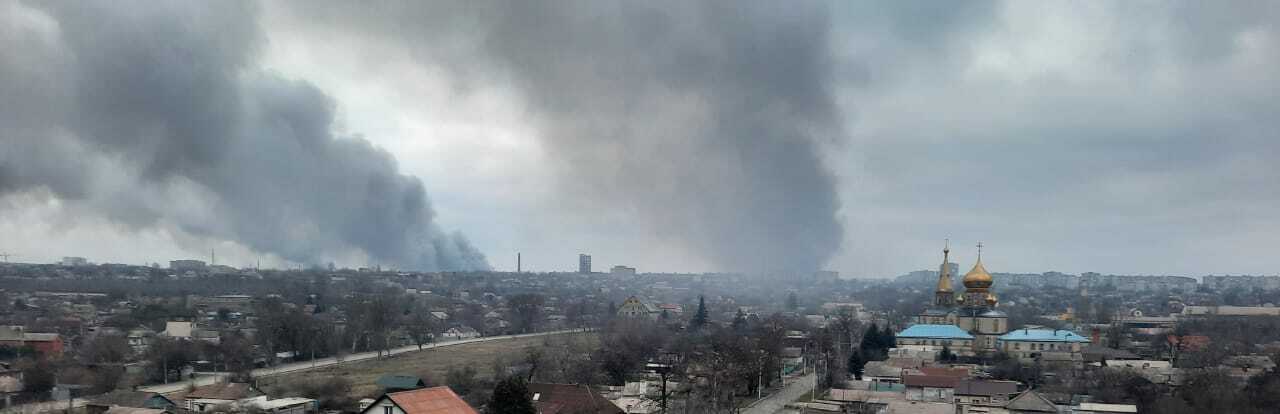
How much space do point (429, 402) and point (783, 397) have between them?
18612 mm

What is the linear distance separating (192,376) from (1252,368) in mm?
43308

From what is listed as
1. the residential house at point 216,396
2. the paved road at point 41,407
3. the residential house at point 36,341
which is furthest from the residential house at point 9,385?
the residential house at point 36,341

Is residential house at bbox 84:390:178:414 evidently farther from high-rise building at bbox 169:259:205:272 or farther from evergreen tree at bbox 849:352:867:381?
high-rise building at bbox 169:259:205:272

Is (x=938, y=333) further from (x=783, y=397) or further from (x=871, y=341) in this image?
(x=783, y=397)

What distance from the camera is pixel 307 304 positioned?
8038 centimetres

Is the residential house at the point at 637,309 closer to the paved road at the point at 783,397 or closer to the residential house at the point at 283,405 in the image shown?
the paved road at the point at 783,397

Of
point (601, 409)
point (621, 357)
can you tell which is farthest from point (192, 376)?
point (601, 409)

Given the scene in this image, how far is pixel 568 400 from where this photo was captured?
2731cm

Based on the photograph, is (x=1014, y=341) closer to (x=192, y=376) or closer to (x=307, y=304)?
(x=192, y=376)

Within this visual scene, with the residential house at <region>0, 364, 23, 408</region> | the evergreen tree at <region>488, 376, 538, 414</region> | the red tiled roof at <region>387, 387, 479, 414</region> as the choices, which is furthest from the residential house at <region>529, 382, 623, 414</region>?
the residential house at <region>0, 364, 23, 408</region>

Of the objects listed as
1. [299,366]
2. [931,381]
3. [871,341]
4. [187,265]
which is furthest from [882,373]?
[187,265]

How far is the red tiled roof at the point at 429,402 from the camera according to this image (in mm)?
20656

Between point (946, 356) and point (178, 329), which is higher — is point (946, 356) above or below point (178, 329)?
below

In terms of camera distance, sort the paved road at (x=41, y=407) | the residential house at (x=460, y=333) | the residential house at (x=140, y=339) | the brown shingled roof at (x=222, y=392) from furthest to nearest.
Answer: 1. the residential house at (x=460, y=333)
2. the residential house at (x=140, y=339)
3. the brown shingled roof at (x=222, y=392)
4. the paved road at (x=41, y=407)
